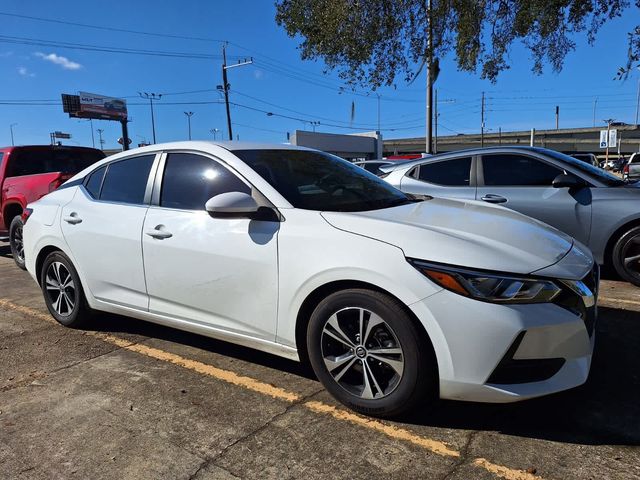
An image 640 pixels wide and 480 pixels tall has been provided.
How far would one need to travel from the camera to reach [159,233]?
3.58 metres

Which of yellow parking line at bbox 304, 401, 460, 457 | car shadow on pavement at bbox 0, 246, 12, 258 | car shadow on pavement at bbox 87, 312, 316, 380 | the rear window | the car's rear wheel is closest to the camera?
yellow parking line at bbox 304, 401, 460, 457

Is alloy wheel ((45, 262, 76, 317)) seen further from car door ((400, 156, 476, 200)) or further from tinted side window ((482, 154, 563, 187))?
tinted side window ((482, 154, 563, 187))

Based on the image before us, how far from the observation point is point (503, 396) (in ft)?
8.15

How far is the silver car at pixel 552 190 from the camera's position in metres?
Answer: 5.45

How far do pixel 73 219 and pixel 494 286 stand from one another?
3.46 meters

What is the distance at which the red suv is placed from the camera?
7512 millimetres

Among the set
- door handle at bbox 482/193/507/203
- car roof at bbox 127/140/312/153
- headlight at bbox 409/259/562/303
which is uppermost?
car roof at bbox 127/140/312/153

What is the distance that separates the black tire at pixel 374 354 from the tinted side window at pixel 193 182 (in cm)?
104

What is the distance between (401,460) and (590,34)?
10.3 m

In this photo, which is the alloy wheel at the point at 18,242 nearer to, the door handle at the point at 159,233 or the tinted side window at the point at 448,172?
the door handle at the point at 159,233

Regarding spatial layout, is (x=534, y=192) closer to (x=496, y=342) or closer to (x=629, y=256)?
(x=629, y=256)

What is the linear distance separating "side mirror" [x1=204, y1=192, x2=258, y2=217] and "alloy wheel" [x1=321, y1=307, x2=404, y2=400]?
835 millimetres

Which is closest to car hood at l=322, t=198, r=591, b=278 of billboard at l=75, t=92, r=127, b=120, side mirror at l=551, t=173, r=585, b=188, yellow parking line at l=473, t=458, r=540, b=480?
yellow parking line at l=473, t=458, r=540, b=480

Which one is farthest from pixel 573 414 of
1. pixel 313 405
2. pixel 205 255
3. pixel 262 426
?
pixel 205 255
